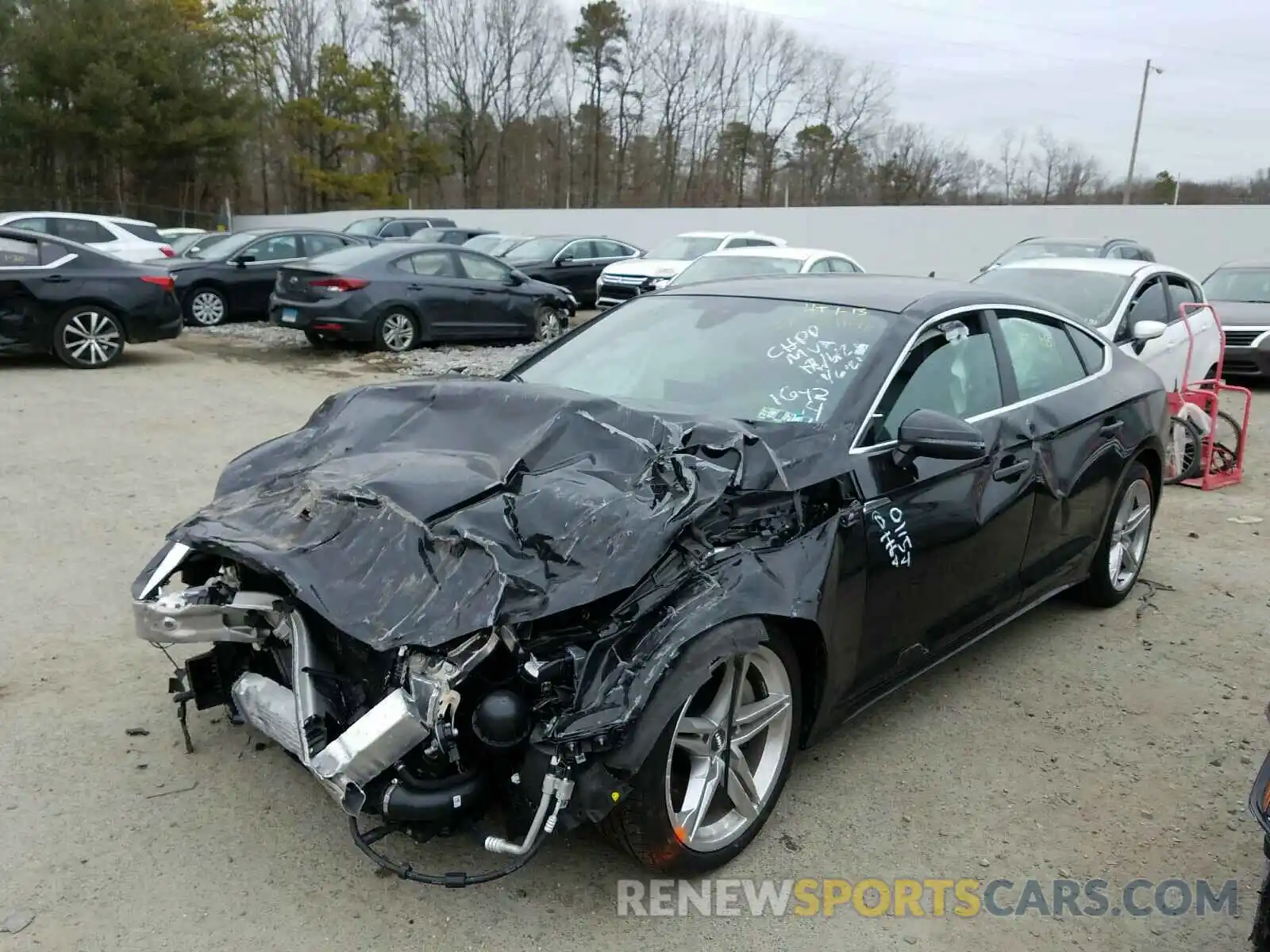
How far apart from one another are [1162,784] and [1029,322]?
2.01 meters

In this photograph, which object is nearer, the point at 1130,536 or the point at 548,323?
the point at 1130,536

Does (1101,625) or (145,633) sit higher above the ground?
(145,633)

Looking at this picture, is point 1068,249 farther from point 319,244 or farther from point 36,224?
point 36,224

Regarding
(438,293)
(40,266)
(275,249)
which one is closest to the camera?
(40,266)

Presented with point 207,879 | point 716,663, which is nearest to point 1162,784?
point 716,663

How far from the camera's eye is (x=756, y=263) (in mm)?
13297

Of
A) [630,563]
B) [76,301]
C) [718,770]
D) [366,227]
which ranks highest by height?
[366,227]

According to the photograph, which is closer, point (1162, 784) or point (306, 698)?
point (306, 698)

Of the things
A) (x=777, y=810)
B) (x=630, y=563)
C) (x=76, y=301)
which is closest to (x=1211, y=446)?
(x=777, y=810)

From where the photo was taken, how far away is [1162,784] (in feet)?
11.4

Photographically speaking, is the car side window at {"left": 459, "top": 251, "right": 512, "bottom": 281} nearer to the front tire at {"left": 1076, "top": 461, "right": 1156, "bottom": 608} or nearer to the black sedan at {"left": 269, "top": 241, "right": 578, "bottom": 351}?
the black sedan at {"left": 269, "top": 241, "right": 578, "bottom": 351}

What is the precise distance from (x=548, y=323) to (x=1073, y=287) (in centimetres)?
781

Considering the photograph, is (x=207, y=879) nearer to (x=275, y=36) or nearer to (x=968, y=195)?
(x=968, y=195)

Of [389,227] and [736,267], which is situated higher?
[389,227]
